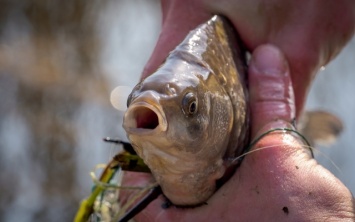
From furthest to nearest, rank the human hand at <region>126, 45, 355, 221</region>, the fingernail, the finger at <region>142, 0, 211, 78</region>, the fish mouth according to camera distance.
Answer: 1. the finger at <region>142, 0, 211, 78</region>
2. the fingernail
3. the human hand at <region>126, 45, 355, 221</region>
4. the fish mouth

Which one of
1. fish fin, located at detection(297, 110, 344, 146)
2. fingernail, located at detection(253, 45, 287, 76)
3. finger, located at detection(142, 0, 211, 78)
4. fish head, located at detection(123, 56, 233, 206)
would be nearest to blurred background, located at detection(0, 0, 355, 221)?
fish fin, located at detection(297, 110, 344, 146)

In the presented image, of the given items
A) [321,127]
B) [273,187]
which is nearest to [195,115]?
[273,187]

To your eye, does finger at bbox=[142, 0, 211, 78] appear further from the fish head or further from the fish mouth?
the fish mouth

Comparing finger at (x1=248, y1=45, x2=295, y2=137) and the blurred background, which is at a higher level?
finger at (x1=248, y1=45, x2=295, y2=137)

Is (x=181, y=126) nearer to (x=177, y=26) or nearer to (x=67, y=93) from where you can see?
(x=177, y=26)

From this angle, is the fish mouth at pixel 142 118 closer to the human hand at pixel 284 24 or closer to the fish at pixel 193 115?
the fish at pixel 193 115
